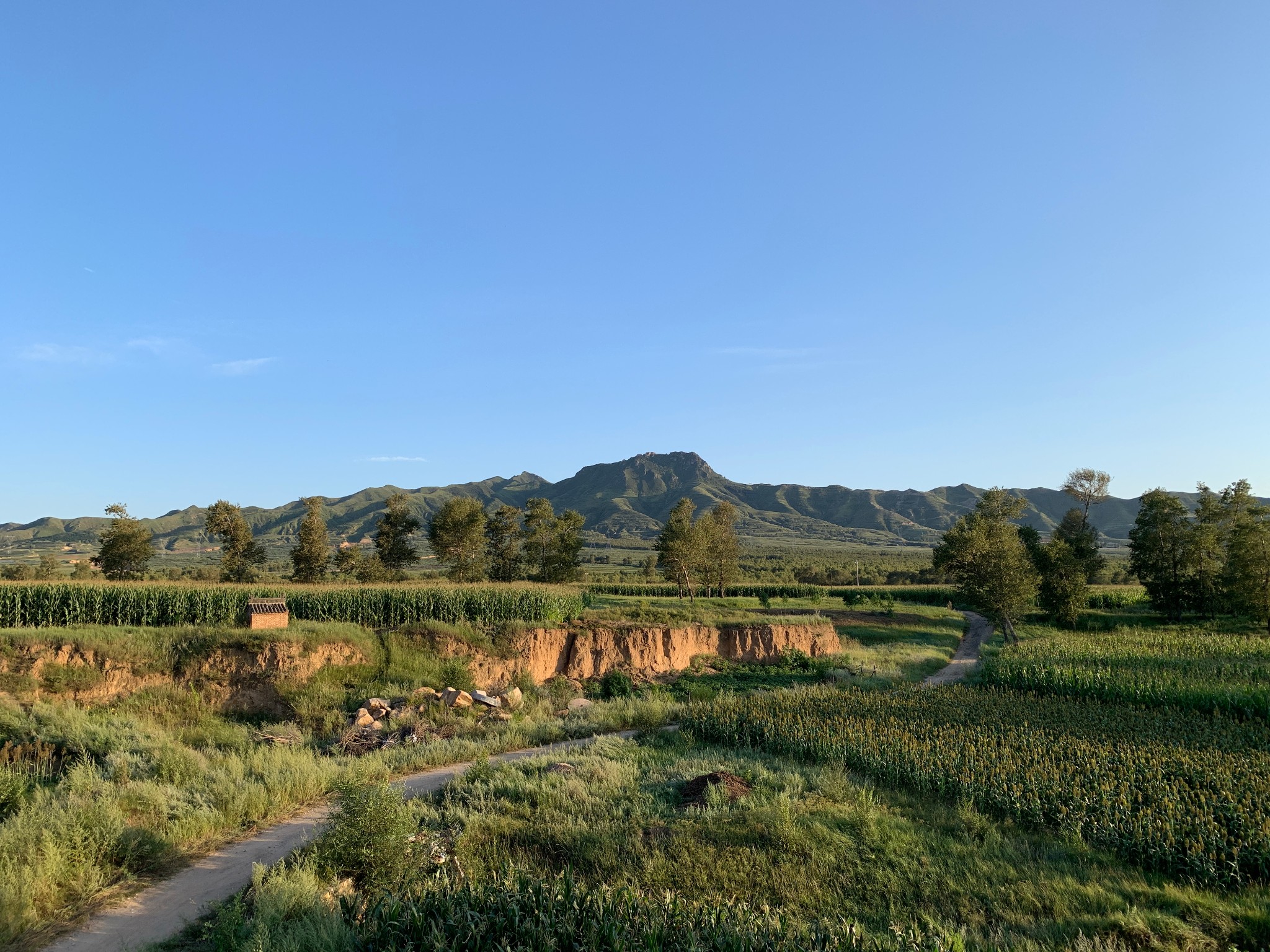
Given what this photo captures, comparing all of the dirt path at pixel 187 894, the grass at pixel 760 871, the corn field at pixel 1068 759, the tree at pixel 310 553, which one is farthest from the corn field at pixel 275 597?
the tree at pixel 310 553

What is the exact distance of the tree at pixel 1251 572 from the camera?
38.8 m

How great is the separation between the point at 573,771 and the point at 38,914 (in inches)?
309

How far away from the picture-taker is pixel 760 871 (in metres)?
8.68

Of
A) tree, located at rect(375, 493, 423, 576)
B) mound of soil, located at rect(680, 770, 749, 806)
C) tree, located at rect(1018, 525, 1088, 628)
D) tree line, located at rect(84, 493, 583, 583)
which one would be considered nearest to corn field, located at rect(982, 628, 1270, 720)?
tree, located at rect(1018, 525, 1088, 628)

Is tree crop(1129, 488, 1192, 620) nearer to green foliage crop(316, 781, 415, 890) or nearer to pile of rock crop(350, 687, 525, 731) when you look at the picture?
pile of rock crop(350, 687, 525, 731)

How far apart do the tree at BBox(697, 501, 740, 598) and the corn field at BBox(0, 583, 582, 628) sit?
23.1 metres

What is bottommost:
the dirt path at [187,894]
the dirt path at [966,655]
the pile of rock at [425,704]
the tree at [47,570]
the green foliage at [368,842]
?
the dirt path at [966,655]

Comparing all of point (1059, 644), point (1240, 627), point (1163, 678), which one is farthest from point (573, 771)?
point (1240, 627)

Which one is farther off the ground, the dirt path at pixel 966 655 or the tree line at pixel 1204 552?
the tree line at pixel 1204 552

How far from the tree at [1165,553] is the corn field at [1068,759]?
120 ft

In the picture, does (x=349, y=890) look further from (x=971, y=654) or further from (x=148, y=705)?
(x=971, y=654)

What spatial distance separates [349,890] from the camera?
25.9 feet

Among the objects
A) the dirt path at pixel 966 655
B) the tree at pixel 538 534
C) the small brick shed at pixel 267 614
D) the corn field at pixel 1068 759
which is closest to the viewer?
the corn field at pixel 1068 759

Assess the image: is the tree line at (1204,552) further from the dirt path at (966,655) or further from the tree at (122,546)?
the tree at (122,546)
